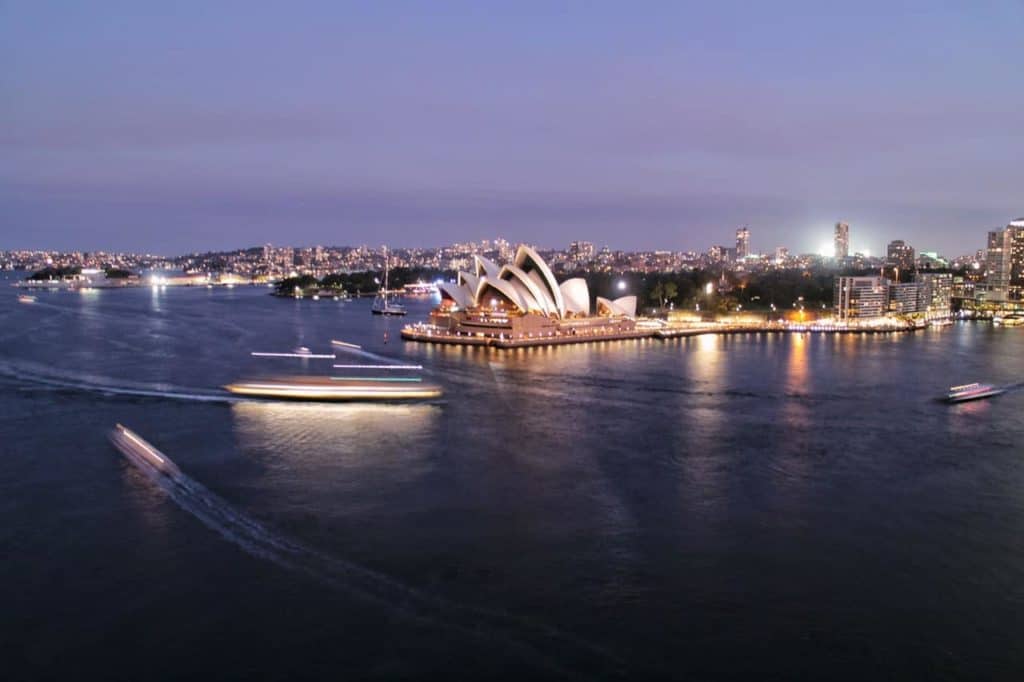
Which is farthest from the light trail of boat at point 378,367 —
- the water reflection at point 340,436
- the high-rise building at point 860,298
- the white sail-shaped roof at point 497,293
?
the high-rise building at point 860,298

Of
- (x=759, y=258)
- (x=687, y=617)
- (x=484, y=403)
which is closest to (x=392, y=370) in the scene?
(x=484, y=403)

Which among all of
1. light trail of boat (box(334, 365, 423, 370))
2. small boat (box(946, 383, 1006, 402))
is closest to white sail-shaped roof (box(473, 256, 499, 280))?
light trail of boat (box(334, 365, 423, 370))

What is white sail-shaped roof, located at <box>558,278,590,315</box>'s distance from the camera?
1642 cm

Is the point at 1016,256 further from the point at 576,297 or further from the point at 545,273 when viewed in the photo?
the point at 545,273

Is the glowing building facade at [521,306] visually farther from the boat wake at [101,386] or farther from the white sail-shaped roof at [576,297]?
the boat wake at [101,386]

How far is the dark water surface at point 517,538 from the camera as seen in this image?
3312mm

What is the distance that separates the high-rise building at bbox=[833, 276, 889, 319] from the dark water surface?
11.9m

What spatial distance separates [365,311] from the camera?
77.0 ft

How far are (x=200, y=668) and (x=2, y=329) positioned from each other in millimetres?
15307

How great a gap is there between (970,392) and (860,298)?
38.7ft

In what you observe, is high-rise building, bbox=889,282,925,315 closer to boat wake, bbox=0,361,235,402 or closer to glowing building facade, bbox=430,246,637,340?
glowing building facade, bbox=430,246,637,340

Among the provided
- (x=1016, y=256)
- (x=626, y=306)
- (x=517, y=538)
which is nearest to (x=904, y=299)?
(x=626, y=306)

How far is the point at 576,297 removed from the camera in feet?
54.4

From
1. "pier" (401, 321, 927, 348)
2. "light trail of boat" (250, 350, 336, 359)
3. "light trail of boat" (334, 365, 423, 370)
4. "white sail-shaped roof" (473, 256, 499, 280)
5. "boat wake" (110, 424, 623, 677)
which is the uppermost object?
"white sail-shaped roof" (473, 256, 499, 280)
